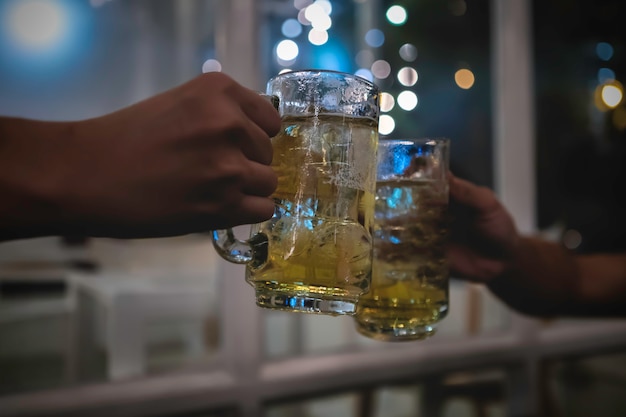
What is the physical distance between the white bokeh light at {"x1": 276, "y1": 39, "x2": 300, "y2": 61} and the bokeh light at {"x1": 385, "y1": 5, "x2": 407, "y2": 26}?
0.85 m

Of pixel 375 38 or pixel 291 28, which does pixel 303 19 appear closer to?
pixel 291 28

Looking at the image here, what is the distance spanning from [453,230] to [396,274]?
Answer: 24 cm

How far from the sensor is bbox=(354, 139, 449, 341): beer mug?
794 millimetres

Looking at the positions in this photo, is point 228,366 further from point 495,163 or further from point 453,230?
point 495,163

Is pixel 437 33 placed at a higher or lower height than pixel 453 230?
higher

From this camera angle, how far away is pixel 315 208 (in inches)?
24.3

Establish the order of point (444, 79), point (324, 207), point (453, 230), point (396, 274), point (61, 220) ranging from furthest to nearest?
point (444, 79), point (453, 230), point (396, 274), point (324, 207), point (61, 220)

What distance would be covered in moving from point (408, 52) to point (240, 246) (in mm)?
2342

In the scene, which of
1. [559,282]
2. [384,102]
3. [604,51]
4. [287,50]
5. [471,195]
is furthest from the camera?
[604,51]

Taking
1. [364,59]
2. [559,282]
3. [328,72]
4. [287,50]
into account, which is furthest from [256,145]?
[364,59]

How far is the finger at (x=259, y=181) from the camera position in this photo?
21.2 inches

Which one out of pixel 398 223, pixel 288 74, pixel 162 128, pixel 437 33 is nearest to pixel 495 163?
pixel 437 33

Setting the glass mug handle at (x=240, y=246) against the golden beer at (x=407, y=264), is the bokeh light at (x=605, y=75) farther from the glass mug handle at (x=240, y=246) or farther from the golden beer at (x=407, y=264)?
the glass mug handle at (x=240, y=246)

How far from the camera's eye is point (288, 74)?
0.65 metres
